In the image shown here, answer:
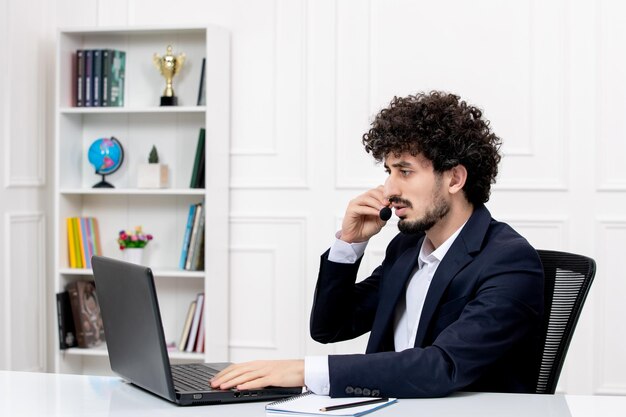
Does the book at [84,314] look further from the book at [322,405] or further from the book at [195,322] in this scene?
the book at [322,405]

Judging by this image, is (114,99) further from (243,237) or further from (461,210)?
(461,210)

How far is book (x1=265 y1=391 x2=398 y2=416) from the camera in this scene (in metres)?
1.49

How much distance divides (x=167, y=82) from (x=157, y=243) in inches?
30.8

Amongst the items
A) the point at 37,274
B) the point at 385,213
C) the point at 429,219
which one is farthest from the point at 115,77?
the point at 429,219

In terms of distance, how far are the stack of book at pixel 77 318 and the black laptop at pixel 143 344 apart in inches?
88.5

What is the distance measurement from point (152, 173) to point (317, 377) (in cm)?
247

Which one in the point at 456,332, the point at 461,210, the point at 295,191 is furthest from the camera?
the point at 295,191

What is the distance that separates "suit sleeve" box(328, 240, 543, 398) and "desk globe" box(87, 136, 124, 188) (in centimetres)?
248

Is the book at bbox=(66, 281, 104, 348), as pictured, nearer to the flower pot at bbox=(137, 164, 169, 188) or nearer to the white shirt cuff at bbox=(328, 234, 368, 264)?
the flower pot at bbox=(137, 164, 169, 188)

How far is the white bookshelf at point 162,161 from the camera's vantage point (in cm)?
384

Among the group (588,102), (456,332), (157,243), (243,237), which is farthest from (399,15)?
(456,332)

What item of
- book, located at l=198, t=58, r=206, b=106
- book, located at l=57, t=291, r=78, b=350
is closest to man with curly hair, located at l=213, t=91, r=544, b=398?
book, located at l=198, t=58, r=206, b=106

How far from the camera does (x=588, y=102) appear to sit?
3.66 m

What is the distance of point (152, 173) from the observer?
12.9 feet
